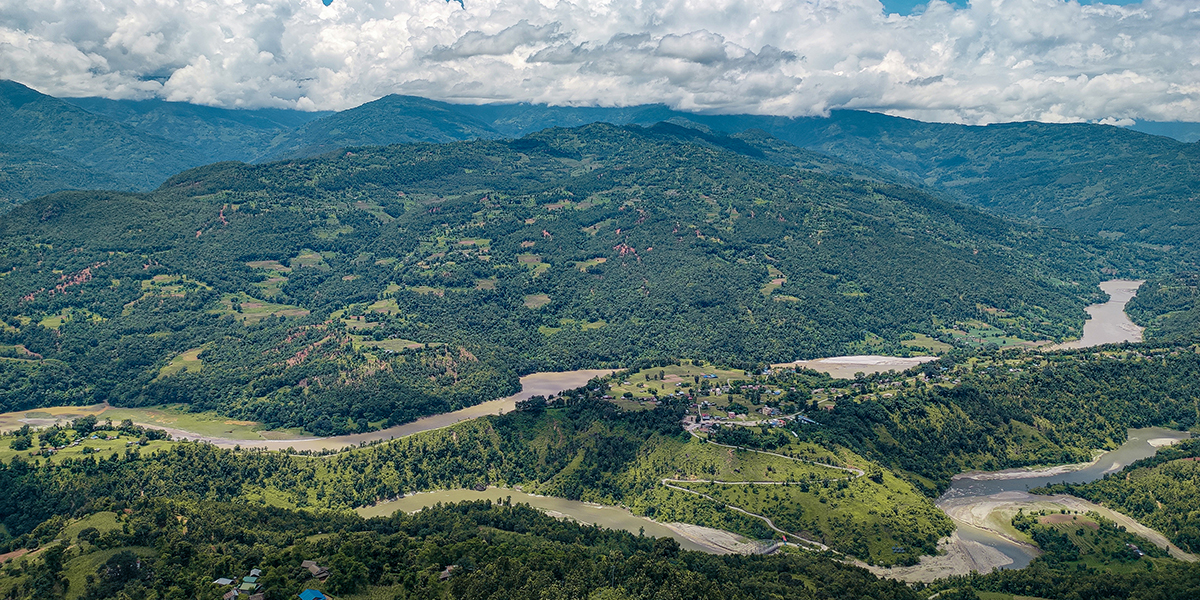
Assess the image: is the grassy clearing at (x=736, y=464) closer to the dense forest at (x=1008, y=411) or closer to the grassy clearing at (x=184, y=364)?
the dense forest at (x=1008, y=411)

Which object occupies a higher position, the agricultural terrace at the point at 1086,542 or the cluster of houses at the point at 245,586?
the cluster of houses at the point at 245,586

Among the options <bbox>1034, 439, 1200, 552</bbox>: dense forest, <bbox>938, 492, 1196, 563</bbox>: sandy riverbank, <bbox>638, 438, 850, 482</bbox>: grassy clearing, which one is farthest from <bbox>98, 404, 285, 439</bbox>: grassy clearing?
<bbox>1034, 439, 1200, 552</bbox>: dense forest

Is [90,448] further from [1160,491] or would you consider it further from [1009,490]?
[1160,491]

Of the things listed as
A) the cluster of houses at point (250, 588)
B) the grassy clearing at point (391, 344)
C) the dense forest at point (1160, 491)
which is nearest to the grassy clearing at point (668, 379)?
the grassy clearing at point (391, 344)

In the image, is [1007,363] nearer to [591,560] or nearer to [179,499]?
[591,560]

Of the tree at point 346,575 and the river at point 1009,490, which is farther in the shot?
the river at point 1009,490

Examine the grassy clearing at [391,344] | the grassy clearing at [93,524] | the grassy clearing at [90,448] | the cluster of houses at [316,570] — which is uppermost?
the cluster of houses at [316,570]

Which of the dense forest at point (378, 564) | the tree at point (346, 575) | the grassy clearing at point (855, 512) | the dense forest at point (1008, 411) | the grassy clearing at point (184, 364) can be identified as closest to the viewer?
the tree at point (346, 575)
